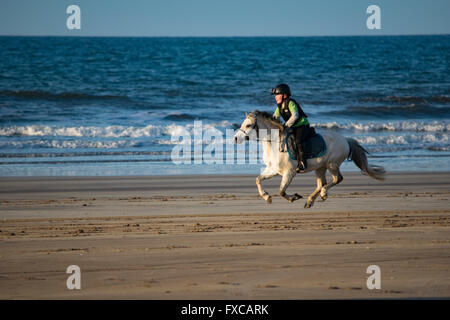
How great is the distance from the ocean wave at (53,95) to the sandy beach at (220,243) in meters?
22.1

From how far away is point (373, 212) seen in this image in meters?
9.34

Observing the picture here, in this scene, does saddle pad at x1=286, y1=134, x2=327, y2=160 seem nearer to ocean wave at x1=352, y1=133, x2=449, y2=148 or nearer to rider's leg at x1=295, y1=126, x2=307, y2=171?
rider's leg at x1=295, y1=126, x2=307, y2=171

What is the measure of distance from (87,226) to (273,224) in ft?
8.90

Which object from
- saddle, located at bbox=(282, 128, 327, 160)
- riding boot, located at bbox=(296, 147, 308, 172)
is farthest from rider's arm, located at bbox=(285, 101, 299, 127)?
riding boot, located at bbox=(296, 147, 308, 172)

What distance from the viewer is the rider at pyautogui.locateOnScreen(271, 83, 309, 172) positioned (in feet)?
29.7

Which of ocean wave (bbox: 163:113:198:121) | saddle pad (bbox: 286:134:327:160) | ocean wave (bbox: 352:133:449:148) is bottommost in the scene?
saddle pad (bbox: 286:134:327:160)

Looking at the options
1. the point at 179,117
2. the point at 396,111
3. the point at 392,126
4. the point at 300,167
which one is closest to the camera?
the point at 300,167

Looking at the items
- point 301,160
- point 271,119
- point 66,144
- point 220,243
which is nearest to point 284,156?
point 301,160

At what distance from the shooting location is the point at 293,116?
9039mm

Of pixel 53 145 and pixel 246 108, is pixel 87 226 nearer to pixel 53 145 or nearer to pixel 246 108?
pixel 53 145

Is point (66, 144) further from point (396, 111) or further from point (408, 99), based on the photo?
point (408, 99)

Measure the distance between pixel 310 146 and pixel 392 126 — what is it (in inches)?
671

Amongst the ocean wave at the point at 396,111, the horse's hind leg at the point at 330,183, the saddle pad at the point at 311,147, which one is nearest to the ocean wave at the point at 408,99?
the ocean wave at the point at 396,111

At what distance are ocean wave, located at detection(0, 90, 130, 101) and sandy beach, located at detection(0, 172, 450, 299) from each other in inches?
869
